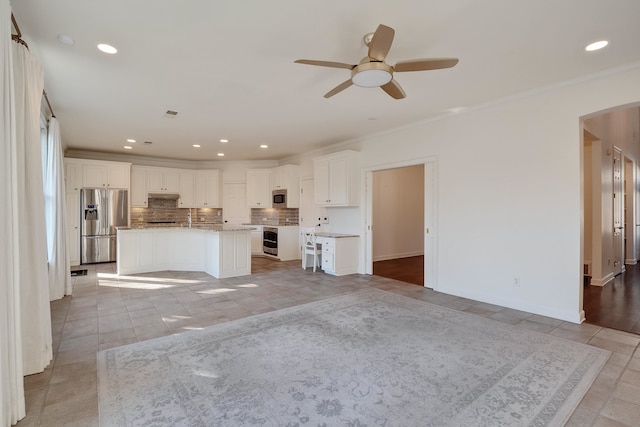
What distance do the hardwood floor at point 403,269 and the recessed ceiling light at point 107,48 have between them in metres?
5.20

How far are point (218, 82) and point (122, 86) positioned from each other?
3.93ft

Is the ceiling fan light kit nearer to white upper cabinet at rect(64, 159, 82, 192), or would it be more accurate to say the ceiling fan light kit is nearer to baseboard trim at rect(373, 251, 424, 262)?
baseboard trim at rect(373, 251, 424, 262)

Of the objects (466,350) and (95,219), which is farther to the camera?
(95,219)

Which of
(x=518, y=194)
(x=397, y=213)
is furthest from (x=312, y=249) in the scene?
(x=518, y=194)

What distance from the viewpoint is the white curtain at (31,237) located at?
2258 millimetres

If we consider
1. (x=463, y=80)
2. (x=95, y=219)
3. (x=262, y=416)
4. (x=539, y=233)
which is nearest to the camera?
(x=262, y=416)

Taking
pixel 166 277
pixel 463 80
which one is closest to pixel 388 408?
pixel 463 80

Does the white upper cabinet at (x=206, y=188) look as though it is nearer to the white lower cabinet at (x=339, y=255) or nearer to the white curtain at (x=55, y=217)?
the white lower cabinet at (x=339, y=255)

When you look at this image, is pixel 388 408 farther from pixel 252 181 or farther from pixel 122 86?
pixel 252 181

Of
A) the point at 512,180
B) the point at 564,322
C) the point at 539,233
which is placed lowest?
the point at 564,322

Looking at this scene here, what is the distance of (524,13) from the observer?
2279mm

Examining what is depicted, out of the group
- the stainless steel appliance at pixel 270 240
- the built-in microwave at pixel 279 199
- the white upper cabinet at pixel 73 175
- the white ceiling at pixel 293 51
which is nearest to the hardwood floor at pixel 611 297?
the stainless steel appliance at pixel 270 240

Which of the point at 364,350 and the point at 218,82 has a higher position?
the point at 218,82

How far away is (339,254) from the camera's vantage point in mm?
6027
